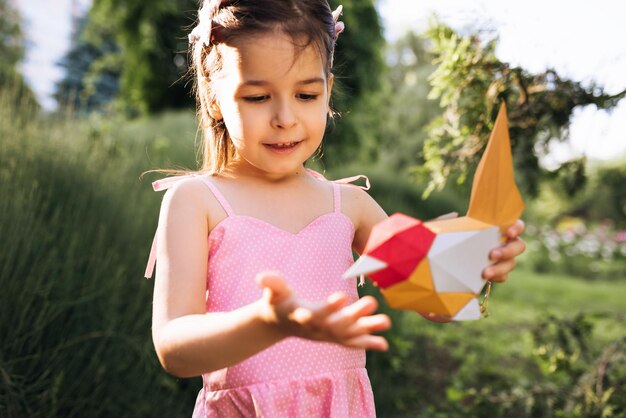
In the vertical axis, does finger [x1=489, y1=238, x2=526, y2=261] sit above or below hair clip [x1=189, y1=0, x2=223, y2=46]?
below

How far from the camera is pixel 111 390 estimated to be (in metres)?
2.64

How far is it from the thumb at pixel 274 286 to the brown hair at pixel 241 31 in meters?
0.66

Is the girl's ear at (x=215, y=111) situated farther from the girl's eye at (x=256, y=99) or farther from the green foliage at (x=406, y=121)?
the green foliage at (x=406, y=121)

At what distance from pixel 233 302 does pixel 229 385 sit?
187mm

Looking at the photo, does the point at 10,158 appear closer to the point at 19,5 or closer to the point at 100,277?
the point at 100,277

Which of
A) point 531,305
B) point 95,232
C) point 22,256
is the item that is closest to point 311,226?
point 22,256

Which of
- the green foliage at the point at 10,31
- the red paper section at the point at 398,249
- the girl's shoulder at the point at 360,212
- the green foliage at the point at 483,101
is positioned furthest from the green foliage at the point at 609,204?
the green foliage at the point at 10,31

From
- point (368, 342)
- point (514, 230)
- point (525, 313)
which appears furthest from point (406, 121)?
point (368, 342)

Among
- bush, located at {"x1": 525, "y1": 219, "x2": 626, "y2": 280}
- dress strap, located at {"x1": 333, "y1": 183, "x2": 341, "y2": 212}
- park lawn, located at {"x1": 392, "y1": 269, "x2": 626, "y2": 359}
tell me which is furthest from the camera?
bush, located at {"x1": 525, "y1": 219, "x2": 626, "y2": 280}

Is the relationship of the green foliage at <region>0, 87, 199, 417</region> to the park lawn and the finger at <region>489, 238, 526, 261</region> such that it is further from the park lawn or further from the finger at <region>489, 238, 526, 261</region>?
the park lawn

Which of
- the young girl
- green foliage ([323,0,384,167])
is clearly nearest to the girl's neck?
the young girl

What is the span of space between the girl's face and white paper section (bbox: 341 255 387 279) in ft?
1.53

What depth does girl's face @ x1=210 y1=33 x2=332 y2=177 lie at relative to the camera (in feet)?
4.53

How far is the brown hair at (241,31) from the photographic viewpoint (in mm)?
1426
